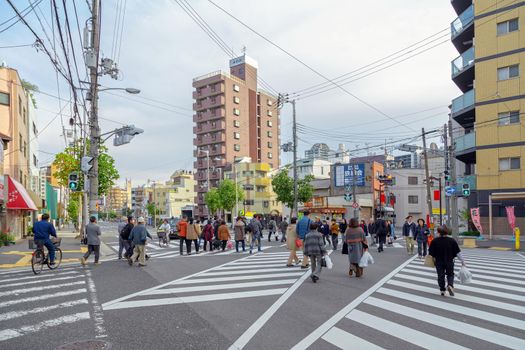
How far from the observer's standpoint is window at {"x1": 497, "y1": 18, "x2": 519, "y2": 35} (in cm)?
3014

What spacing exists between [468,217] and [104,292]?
100.0 feet

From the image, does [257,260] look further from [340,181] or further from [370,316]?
[340,181]

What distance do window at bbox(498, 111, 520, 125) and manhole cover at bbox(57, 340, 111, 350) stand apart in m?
31.1

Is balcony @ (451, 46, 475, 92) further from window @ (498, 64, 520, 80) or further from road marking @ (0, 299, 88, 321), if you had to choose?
road marking @ (0, 299, 88, 321)

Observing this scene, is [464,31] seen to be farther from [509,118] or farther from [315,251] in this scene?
[315,251]

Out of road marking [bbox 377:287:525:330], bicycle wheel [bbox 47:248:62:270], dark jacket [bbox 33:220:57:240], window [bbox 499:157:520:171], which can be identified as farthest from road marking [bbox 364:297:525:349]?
window [bbox 499:157:520:171]

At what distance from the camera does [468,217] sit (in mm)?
32469

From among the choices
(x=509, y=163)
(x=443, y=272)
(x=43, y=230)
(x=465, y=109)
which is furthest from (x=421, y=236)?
(x=465, y=109)

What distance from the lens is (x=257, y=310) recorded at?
738 cm

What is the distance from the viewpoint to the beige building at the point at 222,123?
245 ft

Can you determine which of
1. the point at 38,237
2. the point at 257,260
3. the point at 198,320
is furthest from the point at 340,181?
the point at 198,320

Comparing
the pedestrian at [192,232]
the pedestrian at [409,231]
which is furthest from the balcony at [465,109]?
the pedestrian at [192,232]

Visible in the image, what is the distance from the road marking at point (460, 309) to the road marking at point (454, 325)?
0.57 metres

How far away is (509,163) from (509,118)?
3.28 metres
